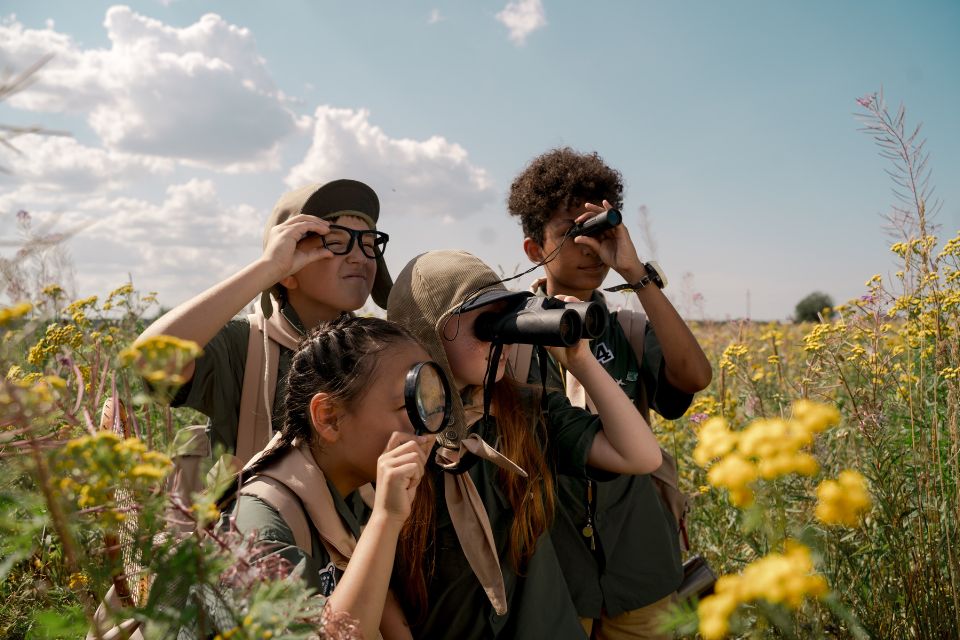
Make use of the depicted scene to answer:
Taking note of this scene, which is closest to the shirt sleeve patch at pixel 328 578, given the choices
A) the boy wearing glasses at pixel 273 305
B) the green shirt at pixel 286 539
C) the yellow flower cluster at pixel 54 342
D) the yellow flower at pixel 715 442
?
the green shirt at pixel 286 539

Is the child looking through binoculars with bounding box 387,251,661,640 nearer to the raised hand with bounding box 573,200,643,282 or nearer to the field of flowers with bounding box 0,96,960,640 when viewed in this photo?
the field of flowers with bounding box 0,96,960,640

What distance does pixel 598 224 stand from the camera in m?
2.38

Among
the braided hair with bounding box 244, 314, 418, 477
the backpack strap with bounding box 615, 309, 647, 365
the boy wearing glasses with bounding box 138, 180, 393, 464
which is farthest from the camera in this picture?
the backpack strap with bounding box 615, 309, 647, 365

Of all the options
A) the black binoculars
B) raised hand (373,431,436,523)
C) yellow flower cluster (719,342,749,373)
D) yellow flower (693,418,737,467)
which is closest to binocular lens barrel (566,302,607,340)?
the black binoculars

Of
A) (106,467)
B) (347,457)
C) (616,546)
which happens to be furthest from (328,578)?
(616,546)

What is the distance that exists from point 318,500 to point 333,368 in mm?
Result: 331

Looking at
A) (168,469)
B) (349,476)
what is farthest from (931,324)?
(168,469)

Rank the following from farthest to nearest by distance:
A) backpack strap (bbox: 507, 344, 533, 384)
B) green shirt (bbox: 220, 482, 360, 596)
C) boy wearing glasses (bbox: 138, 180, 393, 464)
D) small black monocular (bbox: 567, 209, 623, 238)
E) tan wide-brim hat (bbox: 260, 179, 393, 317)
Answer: small black monocular (bbox: 567, 209, 623, 238) → tan wide-brim hat (bbox: 260, 179, 393, 317) → backpack strap (bbox: 507, 344, 533, 384) → boy wearing glasses (bbox: 138, 180, 393, 464) → green shirt (bbox: 220, 482, 360, 596)

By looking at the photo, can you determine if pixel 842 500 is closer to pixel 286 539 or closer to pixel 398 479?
pixel 398 479

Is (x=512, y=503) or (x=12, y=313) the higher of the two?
(x=12, y=313)

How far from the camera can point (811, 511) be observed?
2.22 metres

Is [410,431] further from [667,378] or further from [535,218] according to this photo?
[535,218]

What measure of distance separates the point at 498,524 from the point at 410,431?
1.55ft

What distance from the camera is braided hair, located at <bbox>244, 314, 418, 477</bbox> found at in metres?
1.55
